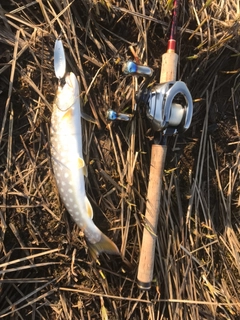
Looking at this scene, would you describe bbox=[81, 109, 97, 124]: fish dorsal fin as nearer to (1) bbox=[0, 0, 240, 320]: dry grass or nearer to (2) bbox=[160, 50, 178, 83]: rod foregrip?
(1) bbox=[0, 0, 240, 320]: dry grass

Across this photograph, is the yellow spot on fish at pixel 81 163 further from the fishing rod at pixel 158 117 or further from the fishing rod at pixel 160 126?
the fishing rod at pixel 160 126

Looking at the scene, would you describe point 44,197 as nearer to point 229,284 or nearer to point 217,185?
point 217,185

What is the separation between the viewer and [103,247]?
86.5 inches

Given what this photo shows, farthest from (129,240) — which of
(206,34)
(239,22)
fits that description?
(239,22)

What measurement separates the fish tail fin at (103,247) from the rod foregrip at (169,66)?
962 mm

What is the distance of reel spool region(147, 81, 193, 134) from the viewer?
2051 mm

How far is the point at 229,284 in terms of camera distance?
2.46m

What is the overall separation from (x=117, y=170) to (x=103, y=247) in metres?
0.46

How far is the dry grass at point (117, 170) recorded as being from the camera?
7.34ft

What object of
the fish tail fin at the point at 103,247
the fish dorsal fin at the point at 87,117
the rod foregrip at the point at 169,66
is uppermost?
the rod foregrip at the point at 169,66

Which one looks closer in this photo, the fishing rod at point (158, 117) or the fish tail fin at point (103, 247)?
the fishing rod at point (158, 117)

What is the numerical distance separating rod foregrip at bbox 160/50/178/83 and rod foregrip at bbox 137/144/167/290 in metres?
0.39

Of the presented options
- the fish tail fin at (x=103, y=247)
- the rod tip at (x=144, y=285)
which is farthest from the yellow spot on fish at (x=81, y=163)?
the rod tip at (x=144, y=285)

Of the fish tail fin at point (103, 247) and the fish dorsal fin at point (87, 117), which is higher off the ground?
the fish dorsal fin at point (87, 117)
